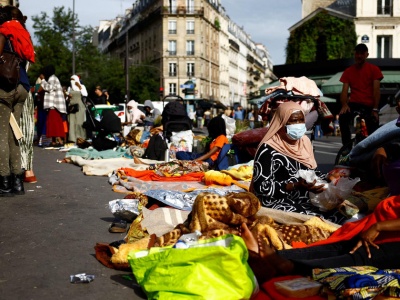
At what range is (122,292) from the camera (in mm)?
4043

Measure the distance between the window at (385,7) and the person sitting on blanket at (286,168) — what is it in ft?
146

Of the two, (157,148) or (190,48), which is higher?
(190,48)

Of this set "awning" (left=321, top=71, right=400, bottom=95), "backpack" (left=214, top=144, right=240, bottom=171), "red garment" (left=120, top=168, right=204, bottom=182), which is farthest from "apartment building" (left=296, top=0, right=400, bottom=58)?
"red garment" (left=120, top=168, right=204, bottom=182)

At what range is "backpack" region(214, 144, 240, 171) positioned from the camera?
35.0 ft

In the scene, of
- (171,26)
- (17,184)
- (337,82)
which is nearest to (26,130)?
(17,184)

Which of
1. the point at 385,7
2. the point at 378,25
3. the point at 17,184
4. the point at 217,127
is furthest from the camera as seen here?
the point at 385,7

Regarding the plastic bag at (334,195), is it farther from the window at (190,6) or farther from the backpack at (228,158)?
the window at (190,6)

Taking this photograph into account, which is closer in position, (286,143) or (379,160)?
(379,160)

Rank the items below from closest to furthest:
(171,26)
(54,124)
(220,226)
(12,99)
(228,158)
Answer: (220,226), (12,99), (228,158), (54,124), (171,26)

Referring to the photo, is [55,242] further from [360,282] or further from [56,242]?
[360,282]

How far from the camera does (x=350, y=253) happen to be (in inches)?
164

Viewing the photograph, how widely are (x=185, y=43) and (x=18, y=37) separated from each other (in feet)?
286

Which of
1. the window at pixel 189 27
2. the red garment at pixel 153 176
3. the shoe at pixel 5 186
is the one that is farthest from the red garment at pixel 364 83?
the window at pixel 189 27

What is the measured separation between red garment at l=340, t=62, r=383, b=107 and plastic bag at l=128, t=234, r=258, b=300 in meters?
6.45
